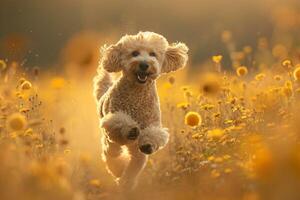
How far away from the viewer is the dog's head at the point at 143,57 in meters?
6.52

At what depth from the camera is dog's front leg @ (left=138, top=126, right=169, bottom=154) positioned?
627cm

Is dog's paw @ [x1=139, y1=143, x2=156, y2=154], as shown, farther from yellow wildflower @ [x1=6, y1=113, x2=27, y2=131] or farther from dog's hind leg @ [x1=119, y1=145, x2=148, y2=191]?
yellow wildflower @ [x1=6, y1=113, x2=27, y2=131]

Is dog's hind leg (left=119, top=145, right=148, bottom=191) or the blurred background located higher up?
the blurred background

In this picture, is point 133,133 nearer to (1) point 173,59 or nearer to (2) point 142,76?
(2) point 142,76

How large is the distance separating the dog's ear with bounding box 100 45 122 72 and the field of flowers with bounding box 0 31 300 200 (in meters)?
0.58

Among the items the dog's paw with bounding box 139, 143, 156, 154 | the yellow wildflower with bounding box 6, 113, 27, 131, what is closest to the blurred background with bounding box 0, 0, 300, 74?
the dog's paw with bounding box 139, 143, 156, 154

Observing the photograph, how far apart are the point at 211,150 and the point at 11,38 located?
243 centimetres

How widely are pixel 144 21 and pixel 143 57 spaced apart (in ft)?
33.4

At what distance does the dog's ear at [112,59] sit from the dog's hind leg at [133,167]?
744mm

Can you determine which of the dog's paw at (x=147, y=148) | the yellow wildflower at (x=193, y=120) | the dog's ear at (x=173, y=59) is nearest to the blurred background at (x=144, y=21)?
the dog's ear at (x=173, y=59)

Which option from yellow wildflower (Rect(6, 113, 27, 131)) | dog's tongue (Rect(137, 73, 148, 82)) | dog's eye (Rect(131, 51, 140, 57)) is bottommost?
yellow wildflower (Rect(6, 113, 27, 131))

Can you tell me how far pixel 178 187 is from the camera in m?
5.98

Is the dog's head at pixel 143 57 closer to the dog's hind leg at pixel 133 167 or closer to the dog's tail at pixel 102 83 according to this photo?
the dog's tail at pixel 102 83

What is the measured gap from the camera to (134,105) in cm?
673
